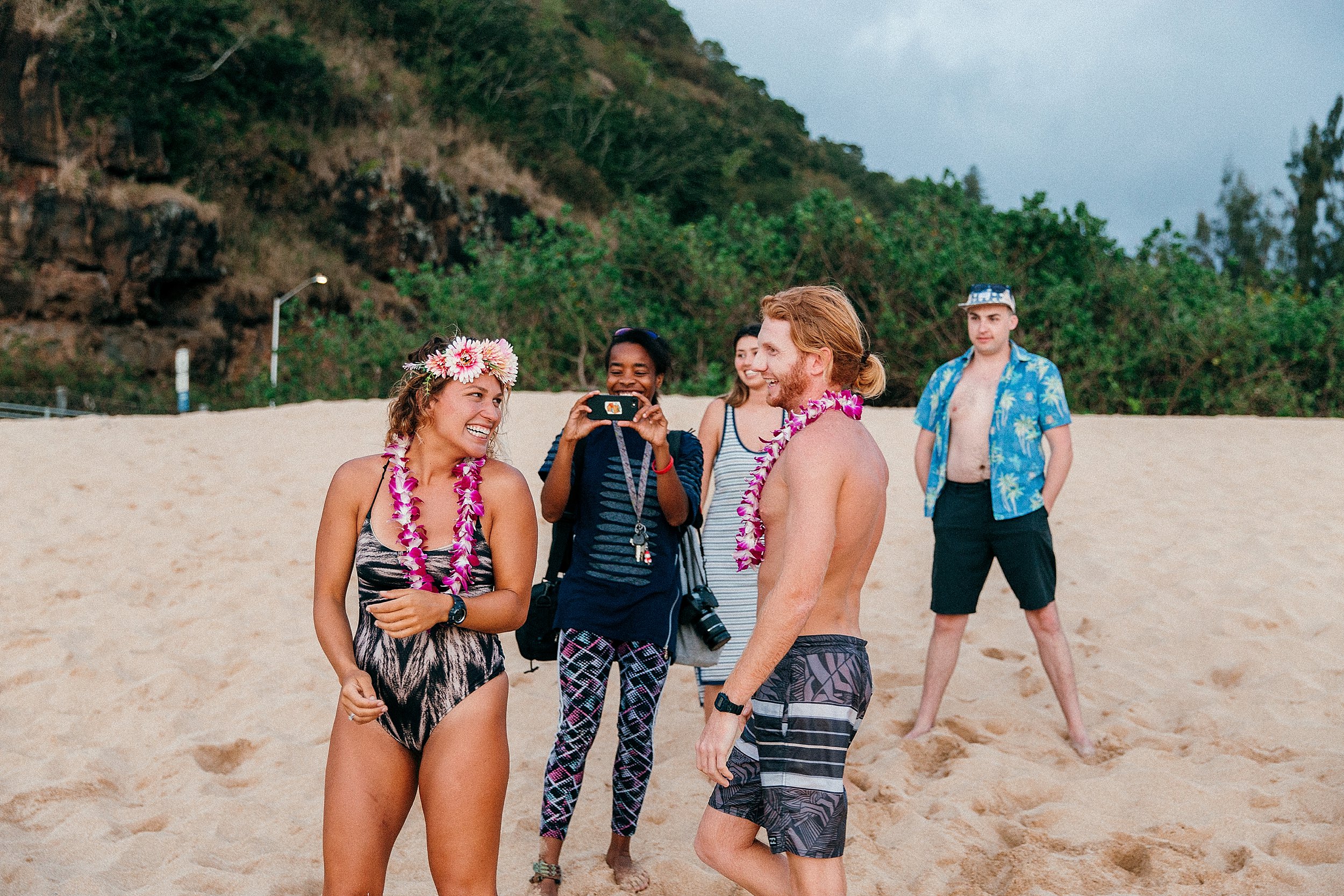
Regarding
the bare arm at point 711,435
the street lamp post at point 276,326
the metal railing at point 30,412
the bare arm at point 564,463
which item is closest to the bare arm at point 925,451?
the bare arm at point 711,435

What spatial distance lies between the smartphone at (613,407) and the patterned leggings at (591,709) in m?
0.74

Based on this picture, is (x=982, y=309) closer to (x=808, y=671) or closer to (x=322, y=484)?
(x=808, y=671)

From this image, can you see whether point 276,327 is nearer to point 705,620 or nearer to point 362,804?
point 705,620

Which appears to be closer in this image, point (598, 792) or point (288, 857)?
point (288, 857)

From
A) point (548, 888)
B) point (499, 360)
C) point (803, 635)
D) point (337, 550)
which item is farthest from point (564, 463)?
point (548, 888)

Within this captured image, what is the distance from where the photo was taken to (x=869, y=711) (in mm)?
5047

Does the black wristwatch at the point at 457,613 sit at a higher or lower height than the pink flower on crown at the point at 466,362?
lower

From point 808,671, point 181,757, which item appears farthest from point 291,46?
point 808,671

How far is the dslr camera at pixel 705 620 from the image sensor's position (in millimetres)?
3441

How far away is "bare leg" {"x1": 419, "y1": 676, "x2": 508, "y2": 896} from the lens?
7.89 ft

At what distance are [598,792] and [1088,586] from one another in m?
4.36

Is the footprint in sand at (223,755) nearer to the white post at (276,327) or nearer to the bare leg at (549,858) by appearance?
the bare leg at (549,858)

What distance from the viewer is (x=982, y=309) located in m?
4.52

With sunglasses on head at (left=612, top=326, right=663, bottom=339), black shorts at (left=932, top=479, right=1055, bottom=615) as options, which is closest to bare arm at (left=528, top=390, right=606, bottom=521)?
sunglasses on head at (left=612, top=326, right=663, bottom=339)
